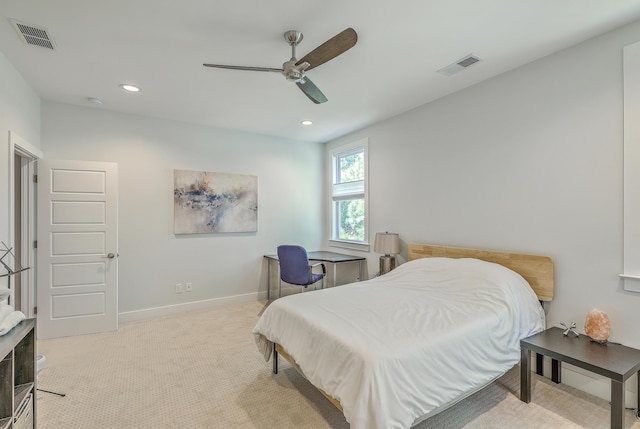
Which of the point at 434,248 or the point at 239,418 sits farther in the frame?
the point at 434,248

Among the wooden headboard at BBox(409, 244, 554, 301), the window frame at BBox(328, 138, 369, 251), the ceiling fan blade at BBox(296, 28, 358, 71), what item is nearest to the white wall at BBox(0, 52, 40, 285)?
the ceiling fan blade at BBox(296, 28, 358, 71)

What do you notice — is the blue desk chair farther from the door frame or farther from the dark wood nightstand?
the door frame

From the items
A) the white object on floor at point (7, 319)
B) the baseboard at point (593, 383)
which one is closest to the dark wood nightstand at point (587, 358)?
the baseboard at point (593, 383)

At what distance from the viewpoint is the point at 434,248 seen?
11.1 feet

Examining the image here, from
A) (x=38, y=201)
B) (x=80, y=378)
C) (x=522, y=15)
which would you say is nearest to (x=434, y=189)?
(x=522, y=15)

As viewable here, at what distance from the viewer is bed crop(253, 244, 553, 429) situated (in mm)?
1563

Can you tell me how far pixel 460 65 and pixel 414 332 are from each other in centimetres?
224

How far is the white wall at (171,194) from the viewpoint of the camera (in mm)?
3707

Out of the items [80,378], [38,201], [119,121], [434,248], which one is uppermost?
[119,121]

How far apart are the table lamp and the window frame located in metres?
0.63

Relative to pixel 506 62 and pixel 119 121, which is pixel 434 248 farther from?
pixel 119 121

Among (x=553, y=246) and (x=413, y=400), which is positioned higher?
(x=553, y=246)

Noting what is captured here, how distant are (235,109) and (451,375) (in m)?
3.44

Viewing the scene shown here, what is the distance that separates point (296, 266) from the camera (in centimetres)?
391
